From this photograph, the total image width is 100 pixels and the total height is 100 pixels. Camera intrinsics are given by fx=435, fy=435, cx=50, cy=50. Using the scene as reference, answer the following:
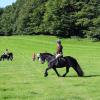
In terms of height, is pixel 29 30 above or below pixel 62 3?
below

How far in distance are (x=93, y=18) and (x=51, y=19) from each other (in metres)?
14.1

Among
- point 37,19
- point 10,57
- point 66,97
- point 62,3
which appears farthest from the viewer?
point 37,19

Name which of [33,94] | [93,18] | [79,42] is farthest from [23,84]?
[93,18]

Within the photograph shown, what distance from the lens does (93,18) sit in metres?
105

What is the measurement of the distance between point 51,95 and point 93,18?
8808 cm

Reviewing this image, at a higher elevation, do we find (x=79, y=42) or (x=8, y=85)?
(x=8, y=85)

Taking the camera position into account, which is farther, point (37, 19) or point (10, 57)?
point (37, 19)

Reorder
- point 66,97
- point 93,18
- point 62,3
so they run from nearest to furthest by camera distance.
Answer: point 66,97 → point 93,18 → point 62,3

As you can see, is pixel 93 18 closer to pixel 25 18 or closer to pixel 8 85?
pixel 25 18

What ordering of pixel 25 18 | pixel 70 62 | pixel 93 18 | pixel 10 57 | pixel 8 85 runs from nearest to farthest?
pixel 8 85
pixel 70 62
pixel 10 57
pixel 93 18
pixel 25 18

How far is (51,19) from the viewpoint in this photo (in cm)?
11506

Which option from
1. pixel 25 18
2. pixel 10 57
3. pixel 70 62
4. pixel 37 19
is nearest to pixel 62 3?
A: pixel 37 19

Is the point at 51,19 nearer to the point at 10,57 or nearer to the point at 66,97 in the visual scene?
the point at 10,57

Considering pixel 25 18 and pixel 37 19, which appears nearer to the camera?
pixel 37 19
